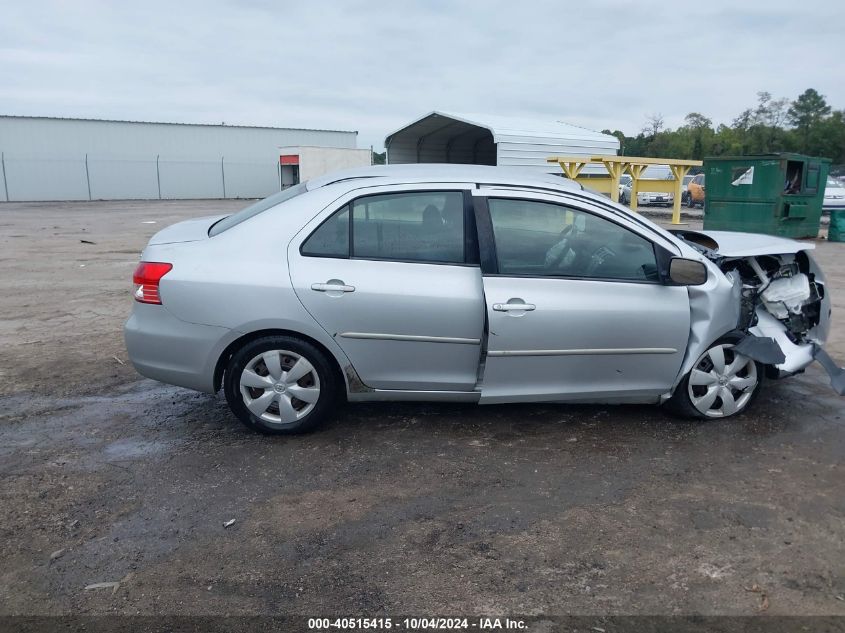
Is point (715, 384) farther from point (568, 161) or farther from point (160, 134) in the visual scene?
point (160, 134)

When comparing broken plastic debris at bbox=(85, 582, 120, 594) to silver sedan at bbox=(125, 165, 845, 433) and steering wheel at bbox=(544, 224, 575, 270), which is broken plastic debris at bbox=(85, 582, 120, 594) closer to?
silver sedan at bbox=(125, 165, 845, 433)

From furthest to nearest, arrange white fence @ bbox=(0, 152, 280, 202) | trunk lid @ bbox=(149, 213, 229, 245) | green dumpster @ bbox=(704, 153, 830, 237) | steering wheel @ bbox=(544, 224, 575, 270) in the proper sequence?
white fence @ bbox=(0, 152, 280, 202)
green dumpster @ bbox=(704, 153, 830, 237)
trunk lid @ bbox=(149, 213, 229, 245)
steering wheel @ bbox=(544, 224, 575, 270)

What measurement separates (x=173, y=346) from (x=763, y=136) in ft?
182

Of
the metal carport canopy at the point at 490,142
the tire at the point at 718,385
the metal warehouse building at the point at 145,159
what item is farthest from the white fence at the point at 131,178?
the tire at the point at 718,385

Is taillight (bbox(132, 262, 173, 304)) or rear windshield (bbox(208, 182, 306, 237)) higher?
rear windshield (bbox(208, 182, 306, 237))

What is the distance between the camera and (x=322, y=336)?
4152 mm

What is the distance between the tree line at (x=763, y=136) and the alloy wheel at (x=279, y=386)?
170 feet

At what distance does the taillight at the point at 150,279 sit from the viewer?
4199mm

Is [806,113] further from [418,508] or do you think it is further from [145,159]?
[418,508]

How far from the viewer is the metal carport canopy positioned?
16.2 metres

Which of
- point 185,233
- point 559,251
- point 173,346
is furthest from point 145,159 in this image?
point 559,251

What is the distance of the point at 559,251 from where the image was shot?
4332 millimetres

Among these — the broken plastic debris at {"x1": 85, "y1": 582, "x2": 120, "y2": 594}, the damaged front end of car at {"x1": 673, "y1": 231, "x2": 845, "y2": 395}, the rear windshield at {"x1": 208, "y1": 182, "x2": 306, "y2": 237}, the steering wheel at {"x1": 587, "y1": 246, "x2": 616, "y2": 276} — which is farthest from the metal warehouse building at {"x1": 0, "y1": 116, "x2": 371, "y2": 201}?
the broken plastic debris at {"x1": 85, "y1": 582, "x2": 120, "y2": 594}

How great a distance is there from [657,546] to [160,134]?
43713 millimetres
